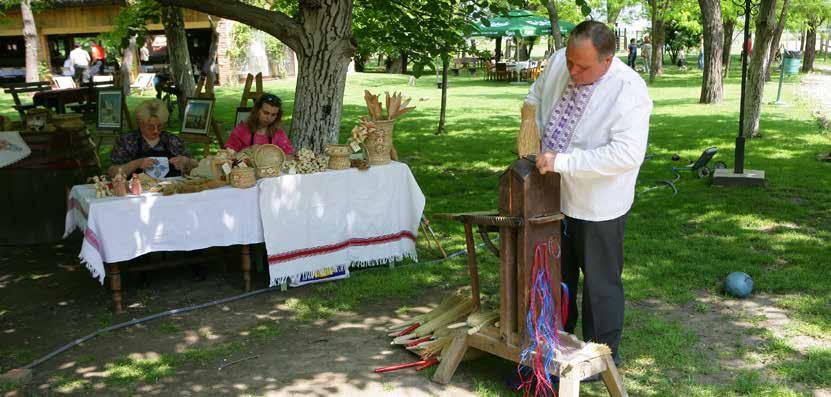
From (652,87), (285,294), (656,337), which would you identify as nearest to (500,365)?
(656,337)

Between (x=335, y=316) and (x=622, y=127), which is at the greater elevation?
(x=622, y=127)

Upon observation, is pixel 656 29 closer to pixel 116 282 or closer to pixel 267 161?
pixel 267 161

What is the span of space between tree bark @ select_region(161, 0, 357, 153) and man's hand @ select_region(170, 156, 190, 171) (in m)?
0.93

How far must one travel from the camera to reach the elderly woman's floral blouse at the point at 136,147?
5219mm

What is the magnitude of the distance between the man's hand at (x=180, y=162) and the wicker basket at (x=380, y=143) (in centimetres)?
132

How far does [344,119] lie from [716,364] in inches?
418

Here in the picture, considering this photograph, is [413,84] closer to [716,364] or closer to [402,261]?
[402,261]

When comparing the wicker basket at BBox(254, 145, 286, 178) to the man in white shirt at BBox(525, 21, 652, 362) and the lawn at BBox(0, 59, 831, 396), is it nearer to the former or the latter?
the lawn at BBox(0, 59, 831, 396)

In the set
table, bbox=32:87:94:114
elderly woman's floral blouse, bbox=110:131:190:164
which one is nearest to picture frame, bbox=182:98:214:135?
elderly woman's floral blouse, bbox=110:131:190:164

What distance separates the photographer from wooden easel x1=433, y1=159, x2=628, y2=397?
3035mm

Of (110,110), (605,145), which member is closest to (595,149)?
(605,145)

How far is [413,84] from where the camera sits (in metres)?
22.7

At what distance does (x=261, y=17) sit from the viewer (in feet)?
18.8

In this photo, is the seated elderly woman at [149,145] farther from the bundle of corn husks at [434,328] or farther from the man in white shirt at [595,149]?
the man in white shirt at [595,149]
